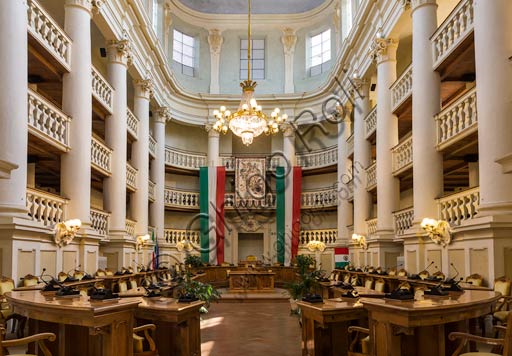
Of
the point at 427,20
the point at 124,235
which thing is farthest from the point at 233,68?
the point at 427,20

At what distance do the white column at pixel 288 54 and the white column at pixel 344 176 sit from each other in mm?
4558

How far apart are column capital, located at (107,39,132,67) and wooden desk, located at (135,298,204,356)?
1117 centimetres

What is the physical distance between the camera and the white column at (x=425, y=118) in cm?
1276

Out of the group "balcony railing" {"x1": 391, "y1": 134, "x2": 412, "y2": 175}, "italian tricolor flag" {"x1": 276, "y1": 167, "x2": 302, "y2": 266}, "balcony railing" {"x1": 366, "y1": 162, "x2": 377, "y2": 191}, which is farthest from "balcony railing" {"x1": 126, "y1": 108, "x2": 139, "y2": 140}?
"balcony railing" {"x1": 391, "y1": 134, "x2": 412, "y2": 175}

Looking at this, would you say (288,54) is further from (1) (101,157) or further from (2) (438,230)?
(2) (438,230)

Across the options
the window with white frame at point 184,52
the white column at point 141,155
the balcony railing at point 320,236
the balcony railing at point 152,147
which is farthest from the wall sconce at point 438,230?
the window with white frame at point 184,52

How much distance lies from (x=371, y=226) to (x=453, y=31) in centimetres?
842

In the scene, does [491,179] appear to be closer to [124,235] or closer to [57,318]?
[57,318]

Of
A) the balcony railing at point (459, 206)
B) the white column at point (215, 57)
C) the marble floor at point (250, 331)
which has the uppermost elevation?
the white column at point (215, 57)

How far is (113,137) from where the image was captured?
17000 millimetres

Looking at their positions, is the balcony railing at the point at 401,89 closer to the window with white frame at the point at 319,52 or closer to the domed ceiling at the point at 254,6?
the window with white frame at the point at 319,52

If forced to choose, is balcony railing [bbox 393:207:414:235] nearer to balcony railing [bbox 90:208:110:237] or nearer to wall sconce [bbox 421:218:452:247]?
wall sconce [bbox 421:218:452:247]

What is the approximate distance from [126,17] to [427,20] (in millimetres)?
9349

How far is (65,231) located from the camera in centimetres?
1166
